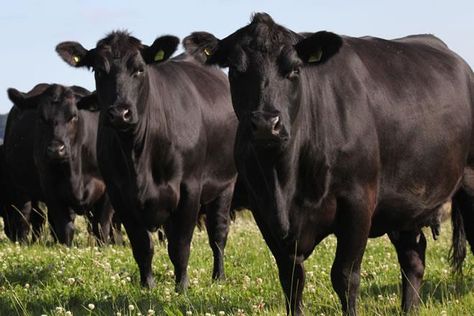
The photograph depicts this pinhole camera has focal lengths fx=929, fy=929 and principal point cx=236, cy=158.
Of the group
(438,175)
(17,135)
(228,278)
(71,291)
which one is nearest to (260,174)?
(438,175)

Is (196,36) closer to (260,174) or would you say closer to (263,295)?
(260,174)

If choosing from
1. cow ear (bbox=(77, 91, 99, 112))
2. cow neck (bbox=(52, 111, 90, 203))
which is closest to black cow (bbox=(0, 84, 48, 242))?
cow neck (bbox=(52, 111, 90, 203))

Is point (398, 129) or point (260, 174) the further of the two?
point (398, 129)

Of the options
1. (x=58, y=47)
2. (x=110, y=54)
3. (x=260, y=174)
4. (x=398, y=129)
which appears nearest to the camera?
(x=260, y=174)

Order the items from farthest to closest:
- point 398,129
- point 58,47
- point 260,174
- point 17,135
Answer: point 17,135
point 58,47
point 398,129
point 260,174

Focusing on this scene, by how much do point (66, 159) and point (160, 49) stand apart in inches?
183

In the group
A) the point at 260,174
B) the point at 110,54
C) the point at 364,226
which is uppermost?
the point at 110,54

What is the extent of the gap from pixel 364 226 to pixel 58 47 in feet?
15.5

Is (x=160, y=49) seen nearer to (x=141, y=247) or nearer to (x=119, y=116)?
(x=119, y=116)

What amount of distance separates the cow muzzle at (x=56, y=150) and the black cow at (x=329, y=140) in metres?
6.53

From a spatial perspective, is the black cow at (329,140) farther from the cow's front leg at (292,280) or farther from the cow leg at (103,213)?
the cow leg at (103,213)

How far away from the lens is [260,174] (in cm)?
675

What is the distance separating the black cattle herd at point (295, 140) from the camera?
6.70m

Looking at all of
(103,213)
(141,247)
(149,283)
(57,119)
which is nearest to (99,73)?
(141,247)
